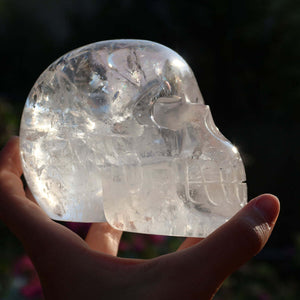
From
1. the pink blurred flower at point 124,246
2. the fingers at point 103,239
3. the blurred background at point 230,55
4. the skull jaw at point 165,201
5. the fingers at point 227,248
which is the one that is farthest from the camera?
the blurred background at point 230,55

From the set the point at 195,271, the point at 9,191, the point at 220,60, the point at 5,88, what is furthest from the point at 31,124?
the point at 220,60

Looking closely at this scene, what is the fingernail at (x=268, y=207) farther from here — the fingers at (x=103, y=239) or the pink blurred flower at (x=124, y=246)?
the pink blurred flower at (x=124, y=246)

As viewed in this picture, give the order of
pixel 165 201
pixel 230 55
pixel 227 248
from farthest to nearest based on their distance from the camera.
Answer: pixel 230 55, pixel 165 201, pixel 227 248

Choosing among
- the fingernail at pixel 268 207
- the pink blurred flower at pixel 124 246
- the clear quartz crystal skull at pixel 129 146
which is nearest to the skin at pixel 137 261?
the fingernail at pixel 268 207

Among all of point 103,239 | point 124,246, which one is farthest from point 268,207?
point 124,246

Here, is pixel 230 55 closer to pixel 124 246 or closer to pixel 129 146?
pixel 124 246

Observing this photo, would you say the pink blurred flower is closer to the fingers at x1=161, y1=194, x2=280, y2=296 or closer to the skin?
the skin
